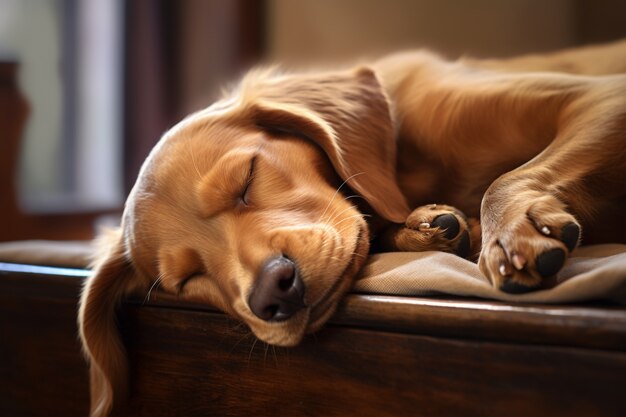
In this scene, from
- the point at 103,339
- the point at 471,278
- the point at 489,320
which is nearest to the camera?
the point at 489,320

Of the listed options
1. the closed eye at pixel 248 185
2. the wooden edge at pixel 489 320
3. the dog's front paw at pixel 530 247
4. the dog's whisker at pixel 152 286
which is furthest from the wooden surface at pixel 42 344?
the dog's front paw at pixel 530 247

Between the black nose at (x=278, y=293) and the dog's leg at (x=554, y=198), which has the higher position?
the dog's leg at (x=554, y=198)

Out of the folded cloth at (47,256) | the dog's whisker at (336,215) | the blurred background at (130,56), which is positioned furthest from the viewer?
the blurred background at (130,56)

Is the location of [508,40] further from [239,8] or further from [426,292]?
[426,292]

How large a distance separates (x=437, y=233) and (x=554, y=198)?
0.26 m

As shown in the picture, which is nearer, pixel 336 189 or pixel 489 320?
pixel 489 320

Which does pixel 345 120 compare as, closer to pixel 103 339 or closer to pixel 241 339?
pixel 241 339

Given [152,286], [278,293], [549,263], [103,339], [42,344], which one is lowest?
[42,344]

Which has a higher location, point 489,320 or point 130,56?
point 489,320

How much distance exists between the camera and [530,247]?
48.2 inches

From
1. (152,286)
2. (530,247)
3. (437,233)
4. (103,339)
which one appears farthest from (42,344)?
(530,247)

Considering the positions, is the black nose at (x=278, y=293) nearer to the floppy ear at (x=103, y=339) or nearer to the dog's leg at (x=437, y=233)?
the dog's leg at (x=437, y=233)

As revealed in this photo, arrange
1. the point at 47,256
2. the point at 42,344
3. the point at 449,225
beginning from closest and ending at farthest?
the point at 449,225, the point at 42,344, the point at 47,256

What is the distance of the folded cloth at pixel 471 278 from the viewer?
43.4 inches
